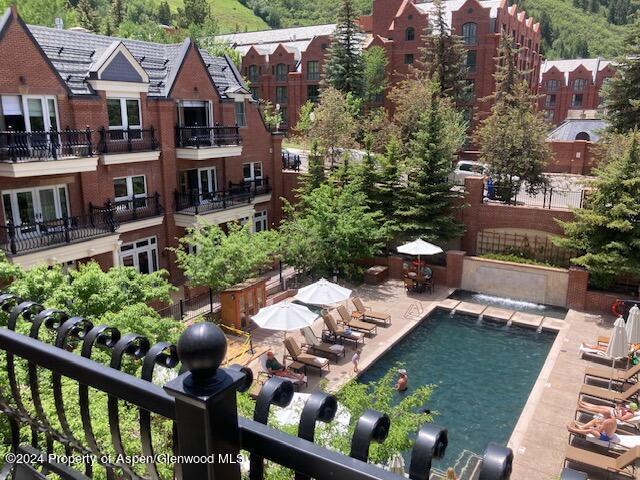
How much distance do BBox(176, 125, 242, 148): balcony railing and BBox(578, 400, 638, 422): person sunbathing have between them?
19.7m

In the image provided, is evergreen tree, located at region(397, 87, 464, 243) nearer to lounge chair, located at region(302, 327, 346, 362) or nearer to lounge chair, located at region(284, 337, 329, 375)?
lounge chair, located at region(302, 327, 346, 362)

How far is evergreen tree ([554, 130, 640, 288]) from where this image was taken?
20.0 metres

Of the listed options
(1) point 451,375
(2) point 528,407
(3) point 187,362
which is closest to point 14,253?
(1) point 451,375

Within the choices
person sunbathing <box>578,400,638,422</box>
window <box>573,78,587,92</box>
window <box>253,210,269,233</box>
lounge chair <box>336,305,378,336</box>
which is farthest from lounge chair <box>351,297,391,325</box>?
window <box>573,78,587,92</box>

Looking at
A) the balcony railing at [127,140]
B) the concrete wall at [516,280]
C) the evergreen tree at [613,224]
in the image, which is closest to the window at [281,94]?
the balcony railing at [127,140]

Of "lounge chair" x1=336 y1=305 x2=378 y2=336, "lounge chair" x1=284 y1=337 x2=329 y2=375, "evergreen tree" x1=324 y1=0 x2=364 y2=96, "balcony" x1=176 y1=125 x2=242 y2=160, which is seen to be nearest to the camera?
"lounge chair" x1=284 y1=337 x2=329 y2=375

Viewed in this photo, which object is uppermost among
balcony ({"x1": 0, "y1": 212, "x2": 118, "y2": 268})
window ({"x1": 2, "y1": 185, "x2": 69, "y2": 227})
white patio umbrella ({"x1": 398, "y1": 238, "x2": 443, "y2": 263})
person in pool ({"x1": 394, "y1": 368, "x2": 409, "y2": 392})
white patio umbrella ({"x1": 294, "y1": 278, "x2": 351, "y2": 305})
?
window ({"x1": 2, "y1": 185, "x2": 69, "y2": 227})

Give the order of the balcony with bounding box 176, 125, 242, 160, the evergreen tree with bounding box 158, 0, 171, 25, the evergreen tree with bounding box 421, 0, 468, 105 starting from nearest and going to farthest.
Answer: the balcony with bounding box 176, 125, 242, 160 < the evergreen tree with bounding box 421, 0, 468, 105 < the evergreen tree with bounding box 158, 0, 171, 25

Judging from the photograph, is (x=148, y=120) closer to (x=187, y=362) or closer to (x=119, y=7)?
(x=187, y=362)

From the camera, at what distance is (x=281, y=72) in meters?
66.0

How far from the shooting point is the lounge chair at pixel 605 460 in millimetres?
10508

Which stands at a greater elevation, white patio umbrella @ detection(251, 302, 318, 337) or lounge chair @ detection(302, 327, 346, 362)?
white patio umbrella @ detection(251, 302, 318, 337)

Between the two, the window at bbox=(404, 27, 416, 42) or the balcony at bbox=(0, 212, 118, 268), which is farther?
the window at bbox=(404, 27, 416, 42)

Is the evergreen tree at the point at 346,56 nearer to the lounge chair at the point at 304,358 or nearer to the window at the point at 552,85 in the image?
the lounge chair at the point at 304,358
